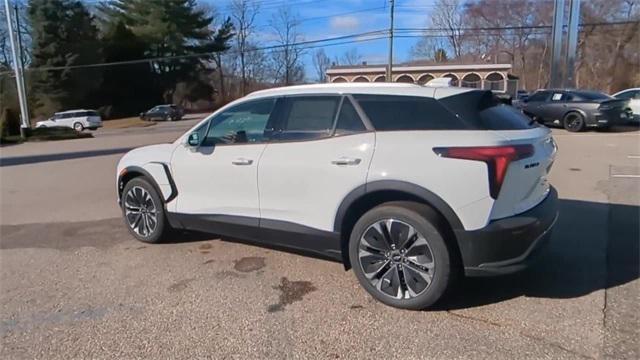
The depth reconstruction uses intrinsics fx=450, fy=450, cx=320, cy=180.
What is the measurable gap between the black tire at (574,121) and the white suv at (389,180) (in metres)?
15.1

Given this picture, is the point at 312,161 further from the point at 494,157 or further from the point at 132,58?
the point at 132,58

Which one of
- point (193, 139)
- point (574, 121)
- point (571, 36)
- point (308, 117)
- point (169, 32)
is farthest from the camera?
point (169, 32)

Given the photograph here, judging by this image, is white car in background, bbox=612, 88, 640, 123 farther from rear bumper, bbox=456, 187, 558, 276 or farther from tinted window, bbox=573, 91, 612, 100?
rear bumper, bbox=456, 187, 558, 276

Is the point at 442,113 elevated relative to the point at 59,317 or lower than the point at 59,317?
elevated

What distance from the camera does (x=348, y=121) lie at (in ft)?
12.3

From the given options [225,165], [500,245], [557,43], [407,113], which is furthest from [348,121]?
[557,43]

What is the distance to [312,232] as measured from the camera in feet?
12.8

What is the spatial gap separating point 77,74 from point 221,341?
49.1 meters

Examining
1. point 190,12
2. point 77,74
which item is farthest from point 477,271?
point 190,12

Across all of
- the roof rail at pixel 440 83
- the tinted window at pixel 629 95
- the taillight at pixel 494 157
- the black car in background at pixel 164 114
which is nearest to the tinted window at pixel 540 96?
the tinted window at pixel 629 95

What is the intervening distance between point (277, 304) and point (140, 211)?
7.92 feet

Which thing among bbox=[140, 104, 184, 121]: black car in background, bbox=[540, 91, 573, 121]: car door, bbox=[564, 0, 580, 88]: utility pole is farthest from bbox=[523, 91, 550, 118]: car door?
bbox=[140, 104, 184, 121]: black car in background

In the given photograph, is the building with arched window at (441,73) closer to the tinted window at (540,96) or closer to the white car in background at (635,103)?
the tinted window at (540,96)

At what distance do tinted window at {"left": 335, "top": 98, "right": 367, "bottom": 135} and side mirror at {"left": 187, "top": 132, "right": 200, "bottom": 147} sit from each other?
1.68m
